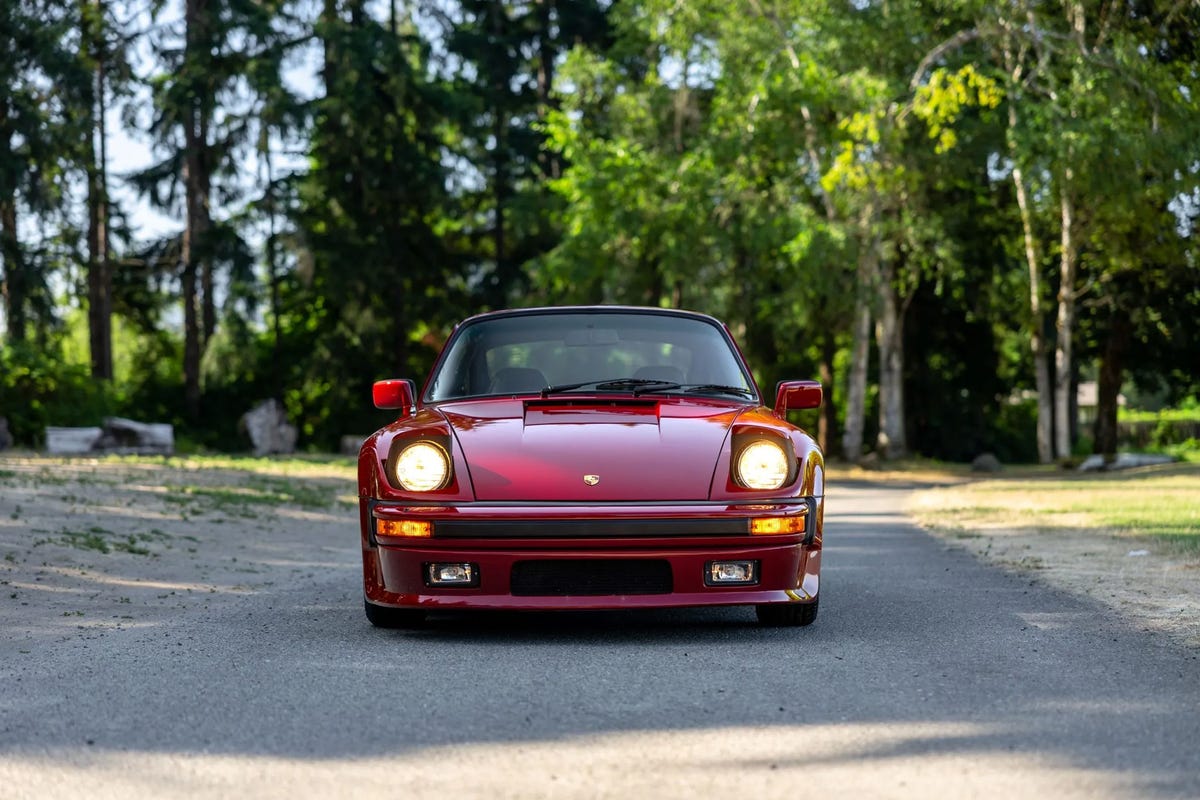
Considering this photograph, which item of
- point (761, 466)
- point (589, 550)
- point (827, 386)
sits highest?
point (827, 386)

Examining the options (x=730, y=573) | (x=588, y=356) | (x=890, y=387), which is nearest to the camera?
(x=730, y=573)

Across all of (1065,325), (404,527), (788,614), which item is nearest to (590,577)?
(404,527)

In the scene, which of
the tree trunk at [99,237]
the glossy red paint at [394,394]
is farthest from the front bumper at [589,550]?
the tree trunk at [99,237]

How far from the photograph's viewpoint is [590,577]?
663 cm

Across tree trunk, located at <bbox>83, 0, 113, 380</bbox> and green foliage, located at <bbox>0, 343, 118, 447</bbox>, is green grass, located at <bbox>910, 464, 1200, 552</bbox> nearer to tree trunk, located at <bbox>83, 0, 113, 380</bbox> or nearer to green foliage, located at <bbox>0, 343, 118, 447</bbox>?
green foliage, located at <bbox>0, 343, 118, 447</bbox>

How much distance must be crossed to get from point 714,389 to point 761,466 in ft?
3.76

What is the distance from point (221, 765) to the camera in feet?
14.3

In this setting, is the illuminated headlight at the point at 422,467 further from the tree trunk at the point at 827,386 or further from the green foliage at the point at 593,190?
the tree trunk at the point at 827,386

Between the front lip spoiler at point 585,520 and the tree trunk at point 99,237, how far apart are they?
3166 cm

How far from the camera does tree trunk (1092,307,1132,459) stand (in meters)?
39.8

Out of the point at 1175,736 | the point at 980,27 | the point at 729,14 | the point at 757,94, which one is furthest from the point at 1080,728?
the point at 729,14

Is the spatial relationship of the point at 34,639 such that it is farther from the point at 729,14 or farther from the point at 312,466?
the point at 729,14

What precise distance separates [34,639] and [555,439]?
8.26 feet

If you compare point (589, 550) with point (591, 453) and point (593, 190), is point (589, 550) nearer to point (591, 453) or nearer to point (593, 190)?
point (591, 453)
